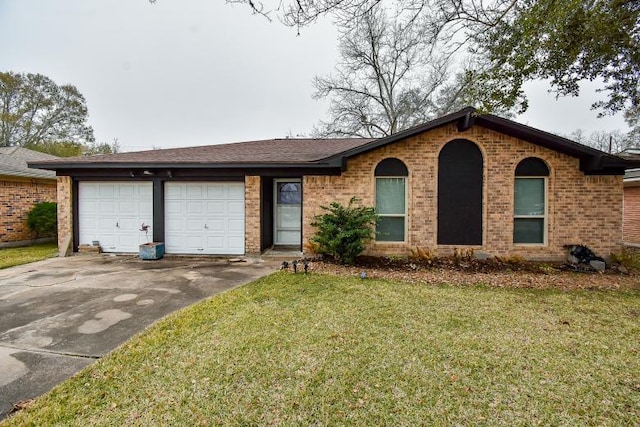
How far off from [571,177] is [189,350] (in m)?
8.98

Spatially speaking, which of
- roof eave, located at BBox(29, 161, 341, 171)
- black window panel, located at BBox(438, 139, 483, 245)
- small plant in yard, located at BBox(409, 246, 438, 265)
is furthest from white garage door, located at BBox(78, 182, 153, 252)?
black window panel, located at BBox(438, 139, 483, 245)

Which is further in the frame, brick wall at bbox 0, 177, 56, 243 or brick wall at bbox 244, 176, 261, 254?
brick wall at bbox 0, 177, 56, 243

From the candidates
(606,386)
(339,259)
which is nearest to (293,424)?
(606,386)

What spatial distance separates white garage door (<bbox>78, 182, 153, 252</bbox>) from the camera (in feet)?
28.6

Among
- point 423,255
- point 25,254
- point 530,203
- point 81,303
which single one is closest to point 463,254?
point 423,255

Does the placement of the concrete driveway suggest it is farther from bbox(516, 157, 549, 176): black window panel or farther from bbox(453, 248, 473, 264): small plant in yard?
bbox(516, 157, 549, 176): black window panel

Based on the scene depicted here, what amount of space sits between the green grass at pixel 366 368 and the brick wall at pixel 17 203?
10366mm

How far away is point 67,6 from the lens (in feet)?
26.2

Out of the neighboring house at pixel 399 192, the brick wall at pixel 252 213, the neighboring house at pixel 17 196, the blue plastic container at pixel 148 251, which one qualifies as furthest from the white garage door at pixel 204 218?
the neighboring house at pixel 17 196

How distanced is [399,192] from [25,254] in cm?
1095

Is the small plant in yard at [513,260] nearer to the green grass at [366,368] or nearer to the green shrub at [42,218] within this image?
the green grass at [366,368]

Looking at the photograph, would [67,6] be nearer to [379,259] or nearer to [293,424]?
[379,259]

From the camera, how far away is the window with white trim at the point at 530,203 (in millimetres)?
7469

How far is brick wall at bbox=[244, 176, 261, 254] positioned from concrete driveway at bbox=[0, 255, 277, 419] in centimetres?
62
